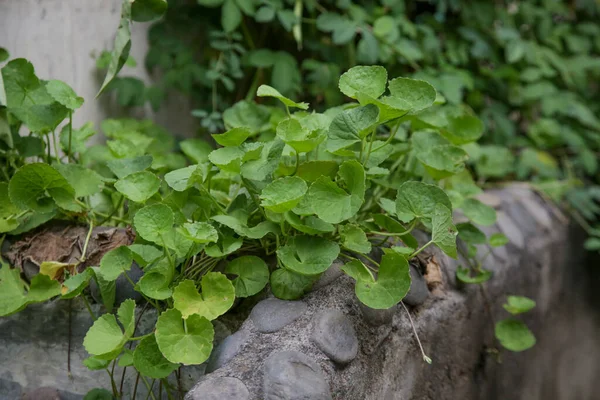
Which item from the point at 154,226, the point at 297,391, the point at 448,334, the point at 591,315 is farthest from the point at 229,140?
the point at 591,315

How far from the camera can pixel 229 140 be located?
1076 mm

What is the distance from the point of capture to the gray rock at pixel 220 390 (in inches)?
35.1

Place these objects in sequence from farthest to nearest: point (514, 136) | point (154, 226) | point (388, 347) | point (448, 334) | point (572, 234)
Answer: point (514, 136) < point (572, 234) < point (448, 334) < point (388, 347) < point (154, 226)

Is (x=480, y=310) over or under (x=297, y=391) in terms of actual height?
under

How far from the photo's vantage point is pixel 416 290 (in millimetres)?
1241

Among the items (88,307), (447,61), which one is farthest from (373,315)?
(447,61)

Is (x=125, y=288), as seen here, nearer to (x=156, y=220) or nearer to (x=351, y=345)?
(x=156, y=220)

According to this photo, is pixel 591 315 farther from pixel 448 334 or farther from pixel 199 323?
pixel 199 323

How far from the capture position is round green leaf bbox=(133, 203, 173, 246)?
1.01 metres

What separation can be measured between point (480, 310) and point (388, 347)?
1.49 ft

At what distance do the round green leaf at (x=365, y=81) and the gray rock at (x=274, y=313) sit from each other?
38 centimetres

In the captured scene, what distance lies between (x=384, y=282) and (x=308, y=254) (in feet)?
0.44

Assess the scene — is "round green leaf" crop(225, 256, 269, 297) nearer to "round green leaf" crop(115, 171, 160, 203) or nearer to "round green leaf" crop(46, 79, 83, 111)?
"round green leaf" crop(115, 171, 160, 203)

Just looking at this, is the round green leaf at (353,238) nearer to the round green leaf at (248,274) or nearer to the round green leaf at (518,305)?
the round green leaf at (248,274)
